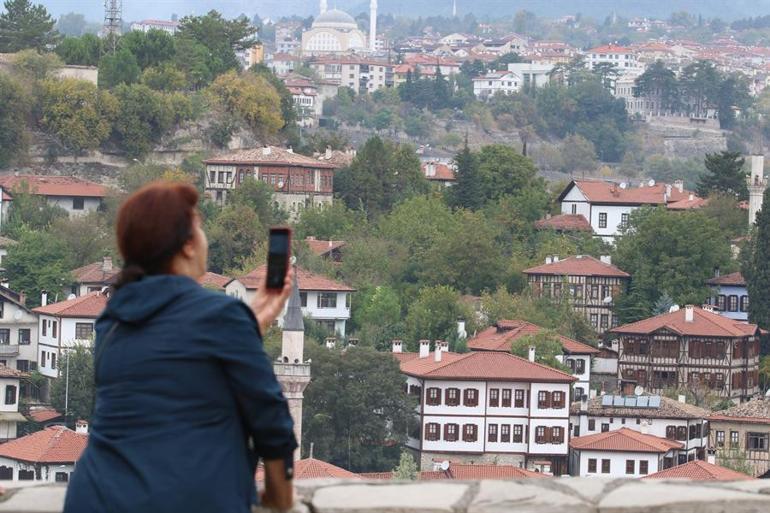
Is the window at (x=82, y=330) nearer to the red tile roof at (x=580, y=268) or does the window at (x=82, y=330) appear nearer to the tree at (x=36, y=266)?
the tree at (x=36, y=266)

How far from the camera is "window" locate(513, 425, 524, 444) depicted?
49844 mm

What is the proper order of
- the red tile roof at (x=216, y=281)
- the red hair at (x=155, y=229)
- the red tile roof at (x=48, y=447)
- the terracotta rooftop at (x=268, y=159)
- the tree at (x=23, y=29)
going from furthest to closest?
the tree at (x=23, y=29), the terracotta rooftop at (x=268, y=159), the red tile roof at (x=216, y=281), the red tile roof at (x=48, y=447), the red hair at (x=155, y=229)

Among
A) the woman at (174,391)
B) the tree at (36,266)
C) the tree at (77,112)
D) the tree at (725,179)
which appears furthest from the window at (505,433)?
the woman at (174,391)

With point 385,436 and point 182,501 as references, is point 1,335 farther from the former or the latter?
point 182,501

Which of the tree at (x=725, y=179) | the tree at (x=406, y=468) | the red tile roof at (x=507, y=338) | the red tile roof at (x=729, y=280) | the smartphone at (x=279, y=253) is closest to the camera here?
the smartphone at (x=279, y=253)

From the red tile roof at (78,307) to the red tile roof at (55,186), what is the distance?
10.6m

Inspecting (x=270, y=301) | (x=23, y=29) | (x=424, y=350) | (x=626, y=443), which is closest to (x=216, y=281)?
(x=424, y=350)

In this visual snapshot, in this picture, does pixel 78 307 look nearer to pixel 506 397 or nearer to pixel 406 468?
pixel 506 397

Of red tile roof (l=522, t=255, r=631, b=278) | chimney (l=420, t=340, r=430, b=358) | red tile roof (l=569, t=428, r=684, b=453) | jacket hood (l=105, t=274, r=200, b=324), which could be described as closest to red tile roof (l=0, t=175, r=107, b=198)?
red tile roof (l=522, t=255, r=631, b=278)

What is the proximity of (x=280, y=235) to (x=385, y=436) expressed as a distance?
43.1m

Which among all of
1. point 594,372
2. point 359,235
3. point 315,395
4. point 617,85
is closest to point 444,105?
point 617,85

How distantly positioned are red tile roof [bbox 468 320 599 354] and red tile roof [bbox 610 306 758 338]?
1274 millimetres

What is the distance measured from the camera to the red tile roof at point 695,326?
56.8m

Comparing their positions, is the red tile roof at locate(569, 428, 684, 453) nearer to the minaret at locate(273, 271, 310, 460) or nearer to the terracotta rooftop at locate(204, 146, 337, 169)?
the minaret at locate(273, 271, 310, 460)
